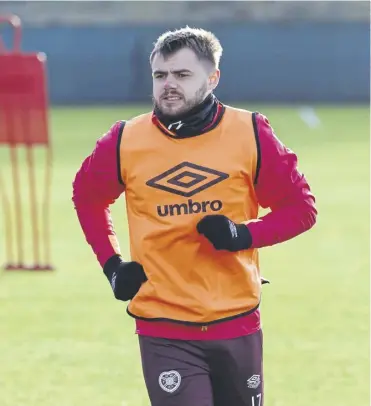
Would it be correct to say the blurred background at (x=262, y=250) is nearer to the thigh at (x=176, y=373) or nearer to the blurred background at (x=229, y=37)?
the blurred background at (x=229, y=37)

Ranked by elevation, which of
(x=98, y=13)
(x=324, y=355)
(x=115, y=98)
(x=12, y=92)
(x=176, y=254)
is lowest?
(x=324, y=355)

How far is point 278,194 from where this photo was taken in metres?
4.27

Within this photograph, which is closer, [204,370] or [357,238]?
[204,370]

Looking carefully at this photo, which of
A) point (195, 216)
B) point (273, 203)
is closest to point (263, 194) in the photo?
point (273, 203)

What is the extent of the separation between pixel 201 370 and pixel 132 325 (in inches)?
157

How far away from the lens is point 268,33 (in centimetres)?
3650

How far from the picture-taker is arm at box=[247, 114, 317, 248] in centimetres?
420

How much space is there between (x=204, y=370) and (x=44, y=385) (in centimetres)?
265

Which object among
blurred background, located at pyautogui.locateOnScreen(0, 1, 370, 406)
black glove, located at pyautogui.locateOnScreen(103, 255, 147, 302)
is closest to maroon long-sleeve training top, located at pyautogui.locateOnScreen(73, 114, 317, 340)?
black glove, located at pyautogui.locateOnScreen(103, 255, 147, 302)

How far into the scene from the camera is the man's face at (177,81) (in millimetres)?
4148

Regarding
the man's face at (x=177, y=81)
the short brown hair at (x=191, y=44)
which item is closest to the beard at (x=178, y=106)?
the man's face at (x=177, y=81)

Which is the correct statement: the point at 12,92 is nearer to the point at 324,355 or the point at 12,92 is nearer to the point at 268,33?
the point at 324,355

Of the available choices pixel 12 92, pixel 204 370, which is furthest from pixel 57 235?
pixel 204 370

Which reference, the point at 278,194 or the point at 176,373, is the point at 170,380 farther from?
the point at 278,194
